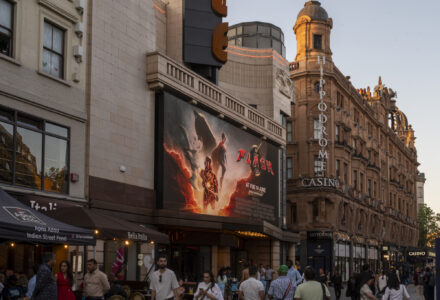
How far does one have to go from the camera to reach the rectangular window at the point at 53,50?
21422mm

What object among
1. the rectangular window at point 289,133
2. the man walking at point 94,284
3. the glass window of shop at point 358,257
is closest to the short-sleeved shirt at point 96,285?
the man walking at point 94,284

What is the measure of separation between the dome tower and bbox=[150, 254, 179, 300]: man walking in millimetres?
43607

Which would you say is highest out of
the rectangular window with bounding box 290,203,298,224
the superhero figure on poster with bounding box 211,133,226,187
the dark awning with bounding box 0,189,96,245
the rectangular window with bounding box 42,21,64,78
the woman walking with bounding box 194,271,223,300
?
the rectangular window with bounding box 42,21,64,78

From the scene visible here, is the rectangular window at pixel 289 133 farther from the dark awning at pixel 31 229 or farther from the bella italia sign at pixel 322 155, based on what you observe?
the dark awning at pixel 31 229

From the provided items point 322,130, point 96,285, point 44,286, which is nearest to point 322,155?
point 322,130

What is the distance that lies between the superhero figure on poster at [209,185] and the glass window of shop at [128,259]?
182 inches

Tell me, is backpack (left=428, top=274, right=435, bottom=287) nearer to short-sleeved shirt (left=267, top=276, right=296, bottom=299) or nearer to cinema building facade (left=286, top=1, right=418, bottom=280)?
short-sleeved shirt (left=267, top=276, right=296, bottom=299)

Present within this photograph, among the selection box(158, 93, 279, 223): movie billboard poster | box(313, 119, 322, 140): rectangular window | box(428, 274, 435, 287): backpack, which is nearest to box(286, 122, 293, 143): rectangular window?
box(313, 119, 322, 140): rectangular window

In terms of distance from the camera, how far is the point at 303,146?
178ft

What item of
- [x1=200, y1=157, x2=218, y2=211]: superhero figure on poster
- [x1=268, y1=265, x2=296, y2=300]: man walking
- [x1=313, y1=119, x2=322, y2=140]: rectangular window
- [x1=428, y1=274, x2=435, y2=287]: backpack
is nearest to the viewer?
[x1=268, y1=265, x2=296, y2=300]: man walking

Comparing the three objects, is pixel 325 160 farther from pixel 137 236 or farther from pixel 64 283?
pixel 64 283

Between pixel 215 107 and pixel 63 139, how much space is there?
10962mm

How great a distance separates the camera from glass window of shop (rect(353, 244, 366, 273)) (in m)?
60.0

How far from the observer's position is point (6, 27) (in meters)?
19.7
